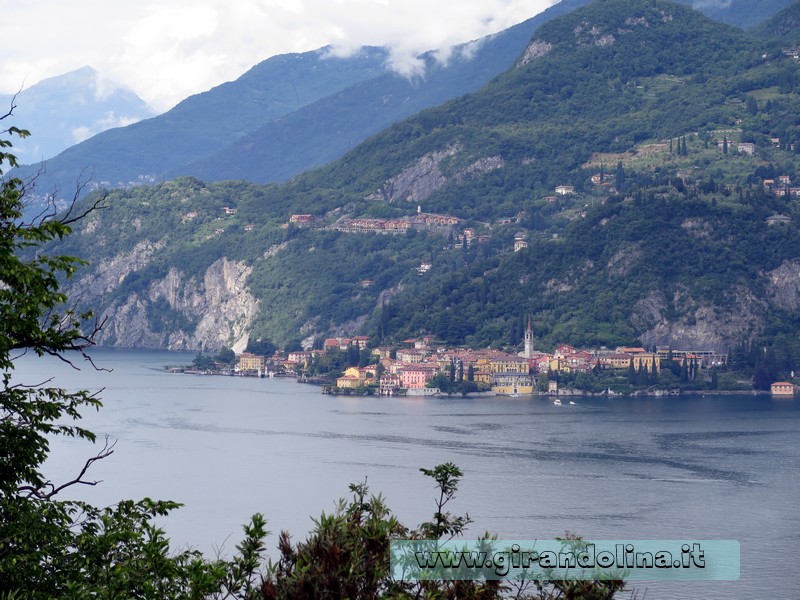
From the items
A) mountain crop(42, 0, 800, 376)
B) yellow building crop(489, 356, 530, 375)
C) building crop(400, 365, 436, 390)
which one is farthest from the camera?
mountain crop(42, 0, 800, 376)

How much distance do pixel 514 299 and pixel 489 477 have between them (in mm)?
53117

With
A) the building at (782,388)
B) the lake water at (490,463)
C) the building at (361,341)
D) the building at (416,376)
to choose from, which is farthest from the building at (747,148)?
the building at (416,376)

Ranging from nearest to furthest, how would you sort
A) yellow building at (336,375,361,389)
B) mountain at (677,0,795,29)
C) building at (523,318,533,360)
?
yellow building at (336,375,361,389)
building at (523,318,533,360)
mountain at (677,0,795,29)

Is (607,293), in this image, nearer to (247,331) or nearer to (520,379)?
(520,379)

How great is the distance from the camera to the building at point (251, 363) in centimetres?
10744

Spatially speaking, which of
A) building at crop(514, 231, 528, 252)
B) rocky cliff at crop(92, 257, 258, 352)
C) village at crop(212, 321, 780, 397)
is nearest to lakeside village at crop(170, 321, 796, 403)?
village at crop(212, 321, 780, 397)

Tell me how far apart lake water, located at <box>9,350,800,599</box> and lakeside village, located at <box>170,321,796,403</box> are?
341 centimetres

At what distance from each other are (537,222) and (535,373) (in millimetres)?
36616

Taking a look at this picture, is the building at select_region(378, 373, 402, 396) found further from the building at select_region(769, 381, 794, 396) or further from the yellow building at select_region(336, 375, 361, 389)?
the building at select_region(769, 381, 794, 396)

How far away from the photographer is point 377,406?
80562 millimetres

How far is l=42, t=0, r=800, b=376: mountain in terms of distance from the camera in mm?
99188

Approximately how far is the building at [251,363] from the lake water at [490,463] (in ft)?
69.1

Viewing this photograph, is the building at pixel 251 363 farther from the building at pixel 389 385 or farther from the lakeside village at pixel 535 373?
the building at pixel 389 385

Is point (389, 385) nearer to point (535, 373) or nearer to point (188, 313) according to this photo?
point (535, 373)
